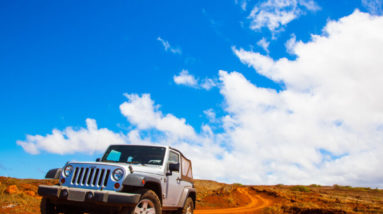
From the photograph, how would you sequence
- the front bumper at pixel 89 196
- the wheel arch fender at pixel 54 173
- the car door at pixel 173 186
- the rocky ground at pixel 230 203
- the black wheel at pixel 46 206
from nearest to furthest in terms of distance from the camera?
the front bumper at pixel 89 196 < the black wheel at pixel 46 206 < the wheel arch fender at pixel 54 173 < the car door at pixel 173 186 < the rocky ground at pixel 230 203

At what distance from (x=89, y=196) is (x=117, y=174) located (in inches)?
25.4

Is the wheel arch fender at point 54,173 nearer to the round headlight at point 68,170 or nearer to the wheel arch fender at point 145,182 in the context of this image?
the round headlight at point 68,170

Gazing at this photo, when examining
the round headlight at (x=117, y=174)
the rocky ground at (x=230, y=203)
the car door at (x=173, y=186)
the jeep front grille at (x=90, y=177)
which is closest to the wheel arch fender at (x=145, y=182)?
the round headlight at (x=117, y=174)

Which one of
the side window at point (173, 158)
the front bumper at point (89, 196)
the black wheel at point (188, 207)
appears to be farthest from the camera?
the black wheel at point (188, 207)

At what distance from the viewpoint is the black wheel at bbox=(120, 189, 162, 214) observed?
17.9 ft

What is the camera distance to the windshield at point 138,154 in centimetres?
716

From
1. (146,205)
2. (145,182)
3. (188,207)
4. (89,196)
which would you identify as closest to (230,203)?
(188,207)

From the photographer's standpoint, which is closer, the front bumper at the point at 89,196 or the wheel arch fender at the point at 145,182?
the front bumper at the point at 89,196

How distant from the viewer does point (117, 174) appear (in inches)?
224

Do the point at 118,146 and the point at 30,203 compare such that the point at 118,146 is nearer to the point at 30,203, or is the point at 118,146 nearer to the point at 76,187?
the point at 76,187

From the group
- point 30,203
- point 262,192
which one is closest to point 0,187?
point 30,203

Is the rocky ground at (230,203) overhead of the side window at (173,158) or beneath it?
beneath

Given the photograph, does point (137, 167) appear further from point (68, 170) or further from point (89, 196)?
point (68, 170)

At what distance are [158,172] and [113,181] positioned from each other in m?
1.31
